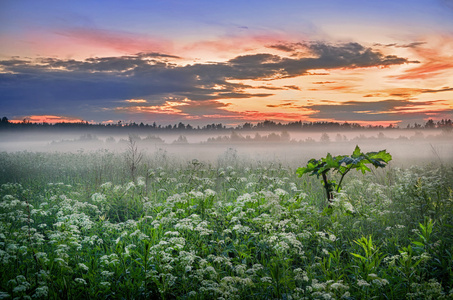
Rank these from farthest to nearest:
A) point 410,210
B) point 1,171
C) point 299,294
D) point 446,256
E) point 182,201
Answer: point 1,171 → point 410,210 → point 182,201 → point 446,256 → point 299,294

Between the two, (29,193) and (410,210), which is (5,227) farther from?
(410,210)

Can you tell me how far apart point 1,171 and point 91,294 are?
561 inches

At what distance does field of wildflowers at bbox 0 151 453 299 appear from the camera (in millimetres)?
4523

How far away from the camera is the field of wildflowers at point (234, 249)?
4.52m

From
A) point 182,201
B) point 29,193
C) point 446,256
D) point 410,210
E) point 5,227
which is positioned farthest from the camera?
point 29,193

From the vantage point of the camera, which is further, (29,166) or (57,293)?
(29,166)

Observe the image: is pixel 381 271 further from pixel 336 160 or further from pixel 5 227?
pixel 5 227

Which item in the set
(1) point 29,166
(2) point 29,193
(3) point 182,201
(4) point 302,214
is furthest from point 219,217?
(1) point 29,166

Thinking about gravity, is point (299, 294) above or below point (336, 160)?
below

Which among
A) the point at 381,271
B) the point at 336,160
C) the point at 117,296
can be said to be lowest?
the point at 117,296

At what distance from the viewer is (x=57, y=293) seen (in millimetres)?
4738

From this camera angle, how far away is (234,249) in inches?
237

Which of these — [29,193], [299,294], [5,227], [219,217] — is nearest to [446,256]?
[299,294]

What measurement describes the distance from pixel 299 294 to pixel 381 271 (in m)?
1.75
